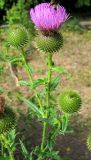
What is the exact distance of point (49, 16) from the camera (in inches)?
104

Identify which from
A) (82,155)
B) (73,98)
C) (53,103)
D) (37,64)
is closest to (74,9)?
(37,64)

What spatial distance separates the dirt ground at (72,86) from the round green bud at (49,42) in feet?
5.91

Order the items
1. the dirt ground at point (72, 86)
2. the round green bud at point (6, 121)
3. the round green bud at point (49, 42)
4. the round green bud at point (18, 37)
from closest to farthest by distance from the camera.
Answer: the round green bud at point (6, 121), the round green bud at point (49, 42), the round green bud at point (18, 37), the dirt ground at point (72, 86)

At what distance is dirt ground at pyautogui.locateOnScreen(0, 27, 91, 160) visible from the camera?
4598 millimetres

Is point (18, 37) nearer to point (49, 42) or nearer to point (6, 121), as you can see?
point (49, 42)

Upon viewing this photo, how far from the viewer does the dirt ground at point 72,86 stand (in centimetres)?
460

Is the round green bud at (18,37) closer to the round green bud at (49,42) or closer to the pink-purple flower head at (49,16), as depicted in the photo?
the round green bud at (49,42)

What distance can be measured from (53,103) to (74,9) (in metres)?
3.59

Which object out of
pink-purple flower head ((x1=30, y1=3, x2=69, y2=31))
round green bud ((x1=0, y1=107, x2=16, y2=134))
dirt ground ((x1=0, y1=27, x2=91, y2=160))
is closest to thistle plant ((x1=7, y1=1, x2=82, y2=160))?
pink-purple flower head ((x1=30, y1=3, x2=69, y2=31))

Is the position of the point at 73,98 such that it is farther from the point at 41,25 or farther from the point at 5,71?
the point at 5,71

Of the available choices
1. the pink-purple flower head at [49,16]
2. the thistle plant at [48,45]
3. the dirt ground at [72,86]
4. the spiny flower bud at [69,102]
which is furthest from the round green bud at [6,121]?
the dirt ground at [72,86]

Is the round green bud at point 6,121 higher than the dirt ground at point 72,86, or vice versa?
the round green bud at point 6,121

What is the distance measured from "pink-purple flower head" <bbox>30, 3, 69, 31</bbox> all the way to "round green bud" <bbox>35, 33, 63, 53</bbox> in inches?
4.9

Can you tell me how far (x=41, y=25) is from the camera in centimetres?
269
